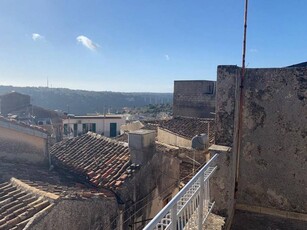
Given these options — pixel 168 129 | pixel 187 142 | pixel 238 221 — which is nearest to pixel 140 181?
pixel 238 221

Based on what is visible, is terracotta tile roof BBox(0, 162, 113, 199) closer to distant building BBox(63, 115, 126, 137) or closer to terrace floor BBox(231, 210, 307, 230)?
terrace floor BBox(231, 210, 307, 230)

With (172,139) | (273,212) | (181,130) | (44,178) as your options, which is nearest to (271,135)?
(273,212)

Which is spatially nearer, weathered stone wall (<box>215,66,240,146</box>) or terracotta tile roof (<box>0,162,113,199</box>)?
weathered stone wall (<box>215,66,240,146</box>)

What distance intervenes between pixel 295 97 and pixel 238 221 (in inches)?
87.4

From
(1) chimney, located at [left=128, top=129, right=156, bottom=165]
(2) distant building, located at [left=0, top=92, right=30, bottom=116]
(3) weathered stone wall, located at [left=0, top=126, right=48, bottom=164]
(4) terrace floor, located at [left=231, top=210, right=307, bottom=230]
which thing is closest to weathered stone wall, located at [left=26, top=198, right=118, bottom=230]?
(1) chimney, located at [left=128, top=129, right=156, bottom=165]

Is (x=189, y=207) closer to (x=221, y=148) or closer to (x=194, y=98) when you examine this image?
(x=221, y=148)

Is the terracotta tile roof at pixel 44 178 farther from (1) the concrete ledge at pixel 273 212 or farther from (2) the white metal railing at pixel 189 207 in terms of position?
(2) the white metal railing at pixel 189 207

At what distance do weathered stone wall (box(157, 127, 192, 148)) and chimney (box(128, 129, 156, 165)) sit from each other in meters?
6.76

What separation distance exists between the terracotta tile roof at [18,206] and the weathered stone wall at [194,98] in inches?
834

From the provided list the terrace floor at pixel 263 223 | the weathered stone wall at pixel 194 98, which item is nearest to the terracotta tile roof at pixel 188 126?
the weathered stone wall at pixel 194 98

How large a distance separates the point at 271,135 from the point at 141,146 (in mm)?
5071

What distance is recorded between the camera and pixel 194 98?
27.6 metres

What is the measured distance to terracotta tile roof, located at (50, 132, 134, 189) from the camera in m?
9.12

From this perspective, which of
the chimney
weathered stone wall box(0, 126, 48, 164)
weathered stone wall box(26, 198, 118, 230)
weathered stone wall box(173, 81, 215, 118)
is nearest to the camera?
weathered stone wall box(26, 198, 118, 230)
